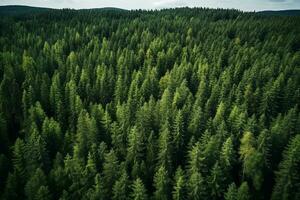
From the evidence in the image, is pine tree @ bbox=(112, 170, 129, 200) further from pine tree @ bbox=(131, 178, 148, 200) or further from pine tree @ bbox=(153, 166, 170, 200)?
pine tree @ bbox=(153, 166, 170, 200)

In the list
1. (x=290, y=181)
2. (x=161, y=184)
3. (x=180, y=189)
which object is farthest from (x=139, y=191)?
(x=290, y=181)

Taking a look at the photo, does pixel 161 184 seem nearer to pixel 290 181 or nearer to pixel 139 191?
pixel 139 191

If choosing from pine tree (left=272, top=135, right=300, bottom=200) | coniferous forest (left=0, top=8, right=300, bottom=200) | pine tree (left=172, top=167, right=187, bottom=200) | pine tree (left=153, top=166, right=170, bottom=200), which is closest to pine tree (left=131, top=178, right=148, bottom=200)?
coniferous forest (left=0, top=8, right=300, bottom=200)

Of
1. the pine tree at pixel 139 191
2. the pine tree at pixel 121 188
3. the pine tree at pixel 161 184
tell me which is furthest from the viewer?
the pine tree at pixel 161 184

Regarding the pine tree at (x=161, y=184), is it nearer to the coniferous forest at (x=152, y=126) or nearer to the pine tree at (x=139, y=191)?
the coniferous forest at (x=152, y=126)

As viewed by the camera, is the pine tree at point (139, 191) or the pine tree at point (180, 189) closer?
the pine tree at point (139, 191)

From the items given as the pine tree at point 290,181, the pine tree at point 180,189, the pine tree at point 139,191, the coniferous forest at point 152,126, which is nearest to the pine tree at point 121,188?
the coniferous forest at point 152,126

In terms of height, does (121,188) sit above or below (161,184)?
below

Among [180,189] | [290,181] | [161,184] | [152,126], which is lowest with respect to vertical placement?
[180,189]
